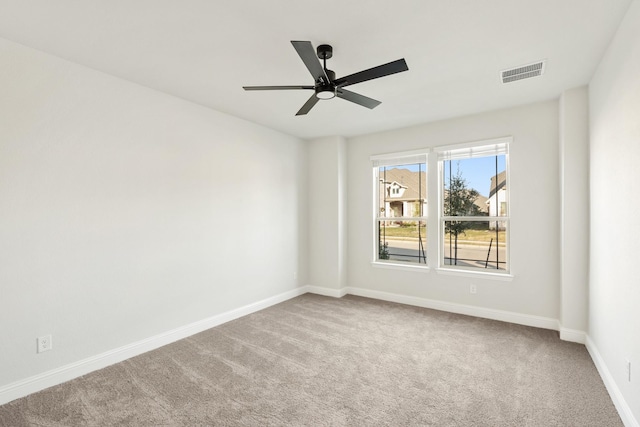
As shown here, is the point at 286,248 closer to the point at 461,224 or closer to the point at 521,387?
the point at 461,224

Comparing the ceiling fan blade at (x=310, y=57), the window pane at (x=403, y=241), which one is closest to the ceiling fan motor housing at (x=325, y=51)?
the ceiling fan blade at (x=310, y=57)

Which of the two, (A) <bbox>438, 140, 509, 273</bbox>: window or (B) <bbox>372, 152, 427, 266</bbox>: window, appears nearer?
(A) <bbox>438, 140, 509, 273</bbox>: window

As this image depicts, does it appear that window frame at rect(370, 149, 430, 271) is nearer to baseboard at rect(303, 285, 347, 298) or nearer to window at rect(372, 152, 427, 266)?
window at rect(372, 152, 427, 266)

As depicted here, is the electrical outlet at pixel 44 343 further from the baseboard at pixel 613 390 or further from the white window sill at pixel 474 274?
the white window sill at pixel 474 274

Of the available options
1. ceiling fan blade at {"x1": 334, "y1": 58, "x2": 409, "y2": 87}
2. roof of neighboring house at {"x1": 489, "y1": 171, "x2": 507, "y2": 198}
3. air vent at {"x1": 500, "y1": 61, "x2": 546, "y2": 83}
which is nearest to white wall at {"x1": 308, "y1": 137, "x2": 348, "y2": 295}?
roof of neighboring house at {"x1": 489, "y1": 171, "x2": 507, "y2": 198}

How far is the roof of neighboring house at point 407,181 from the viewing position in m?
4.68

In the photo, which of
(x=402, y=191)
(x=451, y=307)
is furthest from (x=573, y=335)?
(x=402, y=191)

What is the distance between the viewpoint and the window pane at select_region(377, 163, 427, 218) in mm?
4680

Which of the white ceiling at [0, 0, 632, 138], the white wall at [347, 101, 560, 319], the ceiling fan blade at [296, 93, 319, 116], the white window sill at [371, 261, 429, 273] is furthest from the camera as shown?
the white window sill at [371, 261, 429, 273]

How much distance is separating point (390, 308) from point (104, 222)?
3603 mm

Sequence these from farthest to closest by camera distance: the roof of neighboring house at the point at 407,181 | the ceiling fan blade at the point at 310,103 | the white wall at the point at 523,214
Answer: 1. the roof of neighboring house at the point at 407,181
2. the white wall at the point at 523,214
3. the ceiling fan blade at the point at 310,103

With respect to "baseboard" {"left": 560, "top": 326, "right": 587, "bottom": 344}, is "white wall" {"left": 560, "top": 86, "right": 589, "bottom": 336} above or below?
above

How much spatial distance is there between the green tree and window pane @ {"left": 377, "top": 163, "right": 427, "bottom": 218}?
0.35m

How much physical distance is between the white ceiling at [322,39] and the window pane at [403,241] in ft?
6.82
